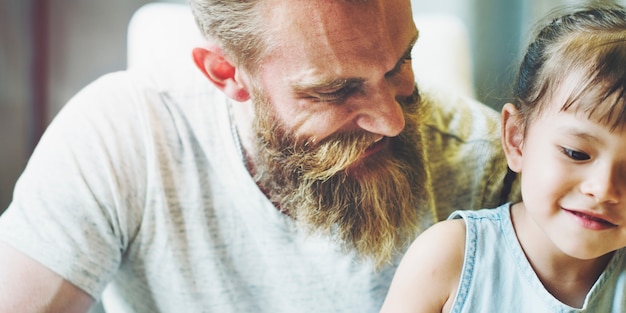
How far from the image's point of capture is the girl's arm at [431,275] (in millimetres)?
Result: 783

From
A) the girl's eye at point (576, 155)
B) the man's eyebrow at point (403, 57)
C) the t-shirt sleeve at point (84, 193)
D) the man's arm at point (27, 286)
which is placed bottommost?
the man's arm at point (27, 286)

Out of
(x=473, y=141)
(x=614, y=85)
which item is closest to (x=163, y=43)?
(x=473, y=141)

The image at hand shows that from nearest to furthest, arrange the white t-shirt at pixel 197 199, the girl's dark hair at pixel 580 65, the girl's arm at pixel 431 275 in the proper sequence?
1. the girl's dark hair at pixel 580 65
2. the girl's arm at pixel 431 275
3. the white t-shirt at pixel 197 199

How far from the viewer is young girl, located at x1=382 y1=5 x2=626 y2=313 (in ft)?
2.26

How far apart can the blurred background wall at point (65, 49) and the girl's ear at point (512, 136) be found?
0.07m

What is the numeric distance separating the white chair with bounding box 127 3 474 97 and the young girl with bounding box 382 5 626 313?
0.46 ft

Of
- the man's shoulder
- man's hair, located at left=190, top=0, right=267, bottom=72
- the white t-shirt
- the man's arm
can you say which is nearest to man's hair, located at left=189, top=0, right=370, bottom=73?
man's hair, located at left=190, top=0, right=267, bottom=72

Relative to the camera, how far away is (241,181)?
916 mm

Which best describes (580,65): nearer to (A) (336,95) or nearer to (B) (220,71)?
(A) (336,95)

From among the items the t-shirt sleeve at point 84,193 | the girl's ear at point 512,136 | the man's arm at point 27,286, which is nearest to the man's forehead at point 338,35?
the girl's ear at point 512,136

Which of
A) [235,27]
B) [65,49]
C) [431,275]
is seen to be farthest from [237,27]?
[431,275]

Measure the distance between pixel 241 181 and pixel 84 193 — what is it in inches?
7.3

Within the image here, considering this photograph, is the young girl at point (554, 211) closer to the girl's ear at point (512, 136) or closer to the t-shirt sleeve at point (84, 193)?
the girl's ear at point (512, 136)

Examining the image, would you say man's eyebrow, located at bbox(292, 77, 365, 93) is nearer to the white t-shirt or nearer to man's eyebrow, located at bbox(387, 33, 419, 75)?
man's eyebrow, located at bbox(387, 33, 419, 75)
